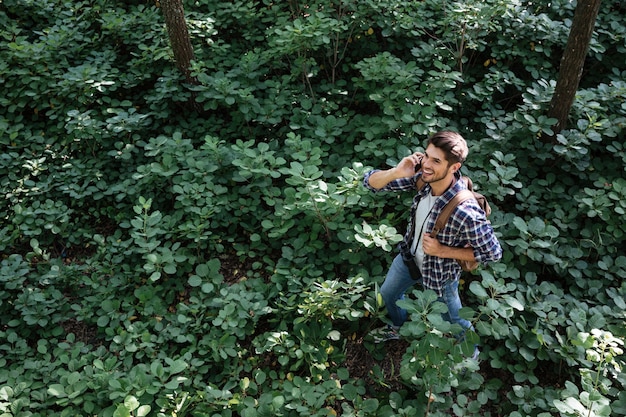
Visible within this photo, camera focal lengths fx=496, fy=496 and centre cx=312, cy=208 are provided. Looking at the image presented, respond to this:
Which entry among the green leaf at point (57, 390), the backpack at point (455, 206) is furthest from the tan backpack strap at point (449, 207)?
the green leaf at point (57, 390)

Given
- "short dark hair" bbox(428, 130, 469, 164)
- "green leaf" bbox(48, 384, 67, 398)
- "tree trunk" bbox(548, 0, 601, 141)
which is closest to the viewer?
"short dark hair" bbox(428, 130, 469, 164)

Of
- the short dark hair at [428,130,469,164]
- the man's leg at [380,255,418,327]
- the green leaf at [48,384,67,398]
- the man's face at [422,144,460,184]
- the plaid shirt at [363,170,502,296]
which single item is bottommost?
the green leaf at [48,384,67,398]

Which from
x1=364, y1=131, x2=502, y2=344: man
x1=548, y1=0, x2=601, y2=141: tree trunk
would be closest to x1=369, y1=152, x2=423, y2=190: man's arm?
x1=364, y1=131, x2=502, y2=344: man

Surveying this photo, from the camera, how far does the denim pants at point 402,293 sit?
10.2 feet

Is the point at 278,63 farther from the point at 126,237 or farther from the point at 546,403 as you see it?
the point at 546,403

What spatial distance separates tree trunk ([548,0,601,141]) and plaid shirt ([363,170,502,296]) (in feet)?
6.36

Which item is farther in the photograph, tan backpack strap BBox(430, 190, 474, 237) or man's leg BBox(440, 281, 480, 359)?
man's leg BBox(440, 281, 480, 359)

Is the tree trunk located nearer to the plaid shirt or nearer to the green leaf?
the plaid shirt

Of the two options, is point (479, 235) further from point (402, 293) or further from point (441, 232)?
point (402, 293)

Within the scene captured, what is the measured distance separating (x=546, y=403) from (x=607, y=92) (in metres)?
2.92

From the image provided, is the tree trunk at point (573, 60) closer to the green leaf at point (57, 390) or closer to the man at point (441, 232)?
the man at point (441, 232)

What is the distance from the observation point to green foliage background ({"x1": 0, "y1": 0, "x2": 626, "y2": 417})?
3.28m

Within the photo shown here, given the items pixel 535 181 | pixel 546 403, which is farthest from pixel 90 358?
pixel 535 181

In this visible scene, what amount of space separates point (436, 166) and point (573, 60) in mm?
2142
